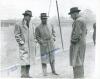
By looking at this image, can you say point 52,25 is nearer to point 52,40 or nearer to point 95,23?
point 52,40

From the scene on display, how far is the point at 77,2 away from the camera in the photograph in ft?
6.85

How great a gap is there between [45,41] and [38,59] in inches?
5.9

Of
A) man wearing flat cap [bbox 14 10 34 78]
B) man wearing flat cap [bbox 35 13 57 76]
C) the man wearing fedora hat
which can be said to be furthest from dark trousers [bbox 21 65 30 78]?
the man wearing fedora hat

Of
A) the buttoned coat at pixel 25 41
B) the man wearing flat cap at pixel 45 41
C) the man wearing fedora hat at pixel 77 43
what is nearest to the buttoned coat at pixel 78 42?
the man wearing fedora hat at pixel 77 43

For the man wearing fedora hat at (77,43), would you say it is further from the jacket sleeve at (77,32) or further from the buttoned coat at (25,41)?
the buttoned coat at (25,41)

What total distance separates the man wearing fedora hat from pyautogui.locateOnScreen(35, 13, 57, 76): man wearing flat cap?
153 millimetres

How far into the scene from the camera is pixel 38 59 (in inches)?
83.7

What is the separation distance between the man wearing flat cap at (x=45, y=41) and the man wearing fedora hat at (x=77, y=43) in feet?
0.50

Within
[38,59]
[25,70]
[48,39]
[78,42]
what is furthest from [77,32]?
[25,70]

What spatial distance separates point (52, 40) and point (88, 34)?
28cm

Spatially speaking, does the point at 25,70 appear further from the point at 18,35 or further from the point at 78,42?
the point at 78,42

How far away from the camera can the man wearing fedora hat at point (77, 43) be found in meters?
2.09

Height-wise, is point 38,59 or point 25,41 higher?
point 25,41

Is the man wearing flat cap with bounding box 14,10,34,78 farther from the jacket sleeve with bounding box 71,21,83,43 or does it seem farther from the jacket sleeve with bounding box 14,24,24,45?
the jacket sleeve with bounding box 71,21,83,43
